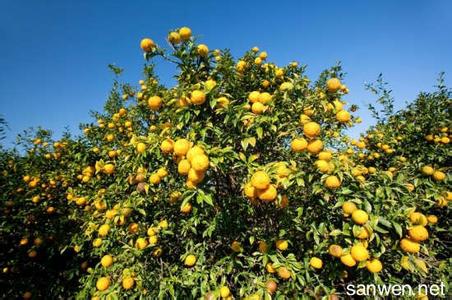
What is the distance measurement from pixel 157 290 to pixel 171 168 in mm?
1273

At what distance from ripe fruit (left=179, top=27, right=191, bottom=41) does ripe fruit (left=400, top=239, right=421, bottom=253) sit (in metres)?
2.71

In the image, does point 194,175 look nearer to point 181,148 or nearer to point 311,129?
point 181,148

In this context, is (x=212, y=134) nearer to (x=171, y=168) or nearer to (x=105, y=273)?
(x=171, y=168)

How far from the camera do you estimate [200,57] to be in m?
2.63

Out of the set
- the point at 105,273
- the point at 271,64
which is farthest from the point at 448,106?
the point at 105,273

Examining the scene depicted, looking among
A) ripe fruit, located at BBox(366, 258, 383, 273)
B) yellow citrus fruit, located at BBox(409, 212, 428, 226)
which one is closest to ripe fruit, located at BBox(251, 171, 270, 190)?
ripe fruit, located at BBox(366, 258, 383, 273)

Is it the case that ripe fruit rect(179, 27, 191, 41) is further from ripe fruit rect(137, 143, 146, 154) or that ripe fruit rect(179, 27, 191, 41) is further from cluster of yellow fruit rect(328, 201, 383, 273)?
cluster of yellow fruit rect(328, 201, 383, 273)

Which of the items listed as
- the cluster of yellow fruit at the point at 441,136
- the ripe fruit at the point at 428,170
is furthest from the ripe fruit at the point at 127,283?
the cluster of yellow fruit at the point at 441,136

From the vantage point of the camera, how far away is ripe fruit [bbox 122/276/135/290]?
2.54 metres

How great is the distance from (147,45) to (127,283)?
243 centimetres

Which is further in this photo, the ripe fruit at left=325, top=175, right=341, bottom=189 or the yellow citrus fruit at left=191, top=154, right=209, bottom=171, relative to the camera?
the ripe fruit at left=325, top=175, right=341, bottom=189

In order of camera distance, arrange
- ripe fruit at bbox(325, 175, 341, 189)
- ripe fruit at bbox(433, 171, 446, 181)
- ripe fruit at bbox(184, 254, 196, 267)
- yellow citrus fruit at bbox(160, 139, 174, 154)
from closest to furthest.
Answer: ripe fruit at bbox(325, 175, 341, 189), yellow citrus fruit at bbox(160, 139, 174, 154), ripe fruit at bbox(184, 254, 196, 267), ripe fruit at bbox(433, 171, 446, 181)

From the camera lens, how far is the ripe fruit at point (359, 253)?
1.94 metres

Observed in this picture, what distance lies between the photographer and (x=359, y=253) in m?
1.95
